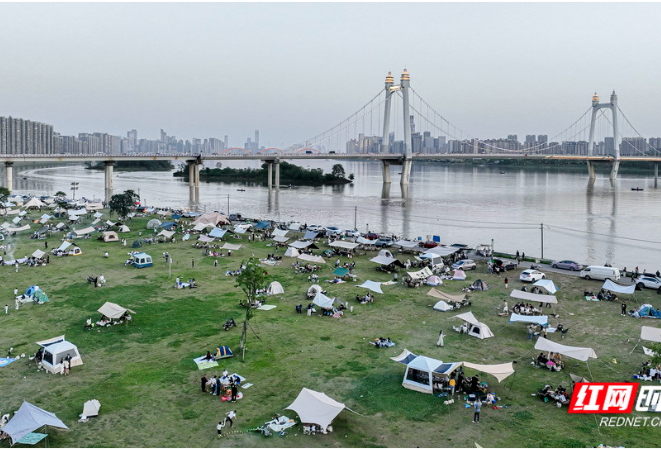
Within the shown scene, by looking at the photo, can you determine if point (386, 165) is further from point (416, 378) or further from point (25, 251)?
point (416, 378)

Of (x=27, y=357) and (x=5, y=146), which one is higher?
(x=5, y=146)

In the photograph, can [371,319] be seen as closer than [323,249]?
Yes

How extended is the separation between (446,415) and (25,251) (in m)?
24.3

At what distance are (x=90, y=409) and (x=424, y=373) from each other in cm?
701

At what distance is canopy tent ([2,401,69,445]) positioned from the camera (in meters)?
9.04

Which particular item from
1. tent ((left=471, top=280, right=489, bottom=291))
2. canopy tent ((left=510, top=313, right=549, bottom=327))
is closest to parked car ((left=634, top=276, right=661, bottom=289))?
tent ((left=471, top=280, right=489, bottom=291))

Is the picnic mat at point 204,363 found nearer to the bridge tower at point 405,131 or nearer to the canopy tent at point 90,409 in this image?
the canopy tent at point 90,409

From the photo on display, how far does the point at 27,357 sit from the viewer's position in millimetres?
12898

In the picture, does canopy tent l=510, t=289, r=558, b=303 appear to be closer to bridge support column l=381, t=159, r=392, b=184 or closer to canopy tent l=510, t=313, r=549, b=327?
canopy tent l=510, t=313, r=549, b=327

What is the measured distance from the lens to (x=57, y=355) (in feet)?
39.5

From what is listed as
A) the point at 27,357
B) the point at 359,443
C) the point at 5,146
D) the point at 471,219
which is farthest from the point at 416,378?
the point at 5,146

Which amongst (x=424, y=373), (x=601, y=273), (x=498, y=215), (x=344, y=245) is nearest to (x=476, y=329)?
(x=424, y=373)

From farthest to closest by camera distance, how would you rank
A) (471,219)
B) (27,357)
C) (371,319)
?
(471,219), (371,319), (27,357)

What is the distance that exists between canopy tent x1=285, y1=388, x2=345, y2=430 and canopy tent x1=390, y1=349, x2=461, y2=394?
2119 mm
